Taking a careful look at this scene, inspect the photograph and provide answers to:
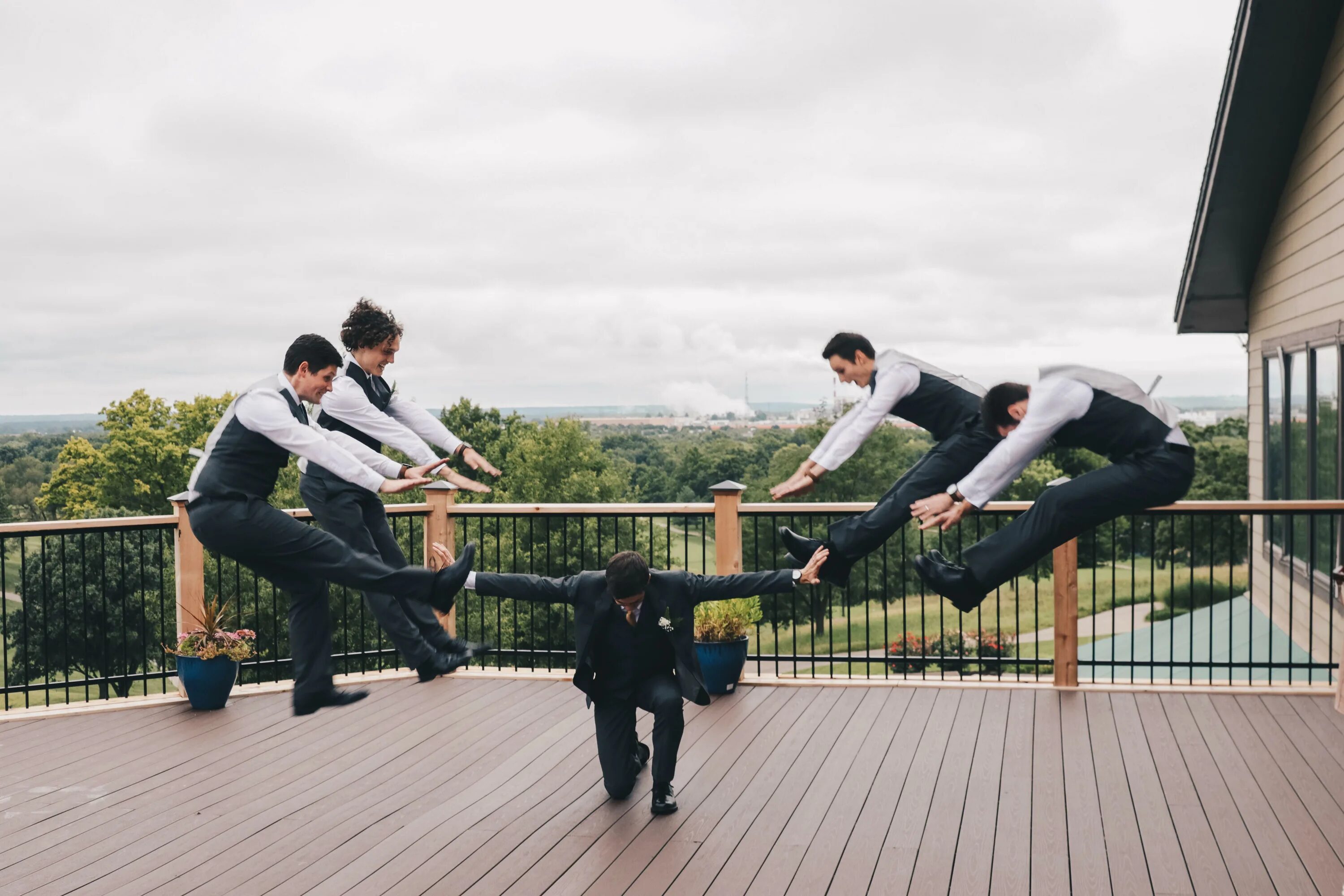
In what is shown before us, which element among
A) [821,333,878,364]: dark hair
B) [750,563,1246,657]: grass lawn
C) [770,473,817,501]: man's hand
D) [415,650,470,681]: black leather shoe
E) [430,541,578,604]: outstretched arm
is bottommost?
[750,563,1246,657]: grass lawn

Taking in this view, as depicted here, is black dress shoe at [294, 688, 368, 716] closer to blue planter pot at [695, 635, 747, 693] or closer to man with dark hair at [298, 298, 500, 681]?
man with dark hair at [298, 298, 500, 681]

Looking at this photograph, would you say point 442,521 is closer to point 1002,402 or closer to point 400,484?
point 400,484

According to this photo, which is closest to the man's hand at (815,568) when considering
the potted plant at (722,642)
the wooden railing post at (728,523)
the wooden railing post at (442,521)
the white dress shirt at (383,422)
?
the white dress shirt at (383,422)

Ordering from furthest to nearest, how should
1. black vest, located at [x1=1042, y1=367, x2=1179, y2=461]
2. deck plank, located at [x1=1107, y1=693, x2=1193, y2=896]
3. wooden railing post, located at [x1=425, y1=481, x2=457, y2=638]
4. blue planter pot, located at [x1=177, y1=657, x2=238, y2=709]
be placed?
wooden railing post, located at [x1=425, y1=481, x2=457, y2=638], blue planter pot, located at [x1=177, y1=657, x2=238, y2=709], deck plank, located at [x1=1107, y1=693, x2=1193, y2=896], black vest, located at [x1=1042, y1=367, x2=1179, y2=461]

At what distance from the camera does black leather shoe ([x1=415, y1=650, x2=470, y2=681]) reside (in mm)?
3945

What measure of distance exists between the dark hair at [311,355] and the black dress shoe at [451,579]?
74 cm

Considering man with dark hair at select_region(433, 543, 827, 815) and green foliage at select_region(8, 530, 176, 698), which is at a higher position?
man with dark hair at select_region(433, 543, 827, 815)

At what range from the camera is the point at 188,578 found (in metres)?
6.82

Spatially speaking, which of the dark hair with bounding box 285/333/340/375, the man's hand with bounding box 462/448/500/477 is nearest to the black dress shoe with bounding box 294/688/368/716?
the man's hand with bounding box 462/448/500/477

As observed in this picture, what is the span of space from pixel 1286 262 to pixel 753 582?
637cm

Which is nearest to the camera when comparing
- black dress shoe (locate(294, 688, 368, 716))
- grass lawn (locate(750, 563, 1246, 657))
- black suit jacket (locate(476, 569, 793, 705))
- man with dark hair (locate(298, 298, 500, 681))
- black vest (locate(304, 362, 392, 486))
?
man with dark hair (locate(298, 298, 500, 681))

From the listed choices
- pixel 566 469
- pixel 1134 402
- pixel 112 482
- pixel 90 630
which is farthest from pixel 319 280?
pixel 1134 402

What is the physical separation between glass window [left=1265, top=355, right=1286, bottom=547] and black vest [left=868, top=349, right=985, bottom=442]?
21.0 feet

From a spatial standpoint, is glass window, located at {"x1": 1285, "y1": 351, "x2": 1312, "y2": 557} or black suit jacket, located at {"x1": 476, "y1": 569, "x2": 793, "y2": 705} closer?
black suit jacket, located at {"x1": 476, "y1": 569, "x2": 793, "y2": 705}
